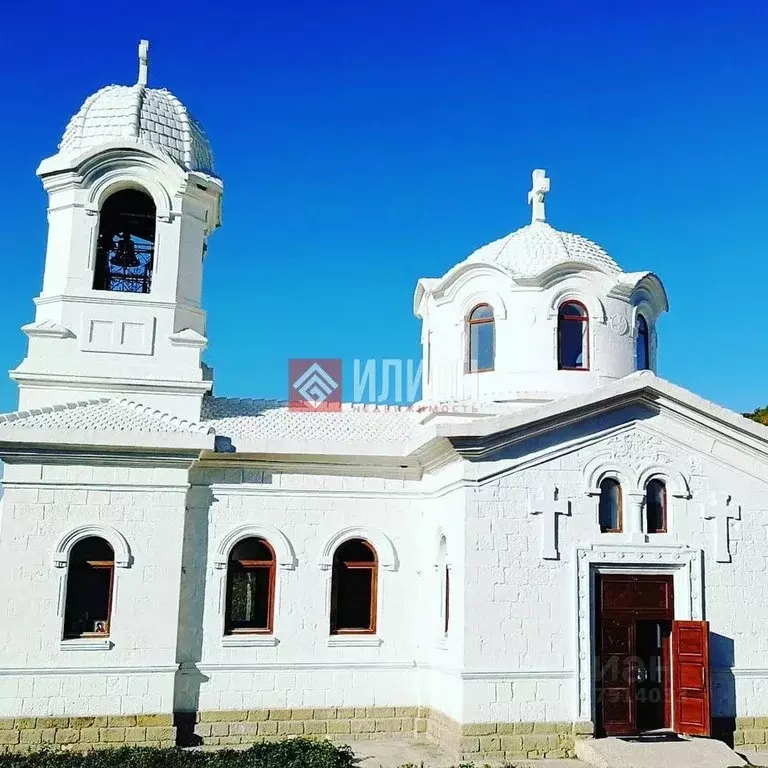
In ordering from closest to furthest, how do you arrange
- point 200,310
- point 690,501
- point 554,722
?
point 554,722 < point 690,501 < point 200,310

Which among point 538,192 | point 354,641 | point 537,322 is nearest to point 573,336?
point 537,322

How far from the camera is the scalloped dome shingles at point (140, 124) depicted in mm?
17219

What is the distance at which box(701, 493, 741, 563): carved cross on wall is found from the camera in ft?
48.2

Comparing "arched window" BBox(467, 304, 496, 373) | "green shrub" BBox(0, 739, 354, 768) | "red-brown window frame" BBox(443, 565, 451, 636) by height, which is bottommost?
"green shrub" BBox(0, 739, 354, 768)

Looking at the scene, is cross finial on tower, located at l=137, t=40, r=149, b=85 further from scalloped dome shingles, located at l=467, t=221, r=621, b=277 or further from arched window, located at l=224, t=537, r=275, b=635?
arched window, located at l=224, t=537, r=275, b=635

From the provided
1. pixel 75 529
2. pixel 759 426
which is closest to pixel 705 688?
pixel 759 426

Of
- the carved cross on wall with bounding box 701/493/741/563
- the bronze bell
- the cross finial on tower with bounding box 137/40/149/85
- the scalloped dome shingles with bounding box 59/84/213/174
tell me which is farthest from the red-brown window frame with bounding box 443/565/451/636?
the cross finial on tower with bounding box 137/40/149/85

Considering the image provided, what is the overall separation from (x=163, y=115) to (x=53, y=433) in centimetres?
664

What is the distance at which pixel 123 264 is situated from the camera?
17219 millimetres

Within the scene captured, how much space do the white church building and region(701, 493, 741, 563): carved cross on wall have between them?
0.12 ft

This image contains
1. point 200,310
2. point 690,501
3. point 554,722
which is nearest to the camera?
point 554,722

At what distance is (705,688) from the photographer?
13.7 m

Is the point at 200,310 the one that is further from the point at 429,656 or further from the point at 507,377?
the point at 429,656

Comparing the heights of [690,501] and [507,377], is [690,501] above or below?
below
